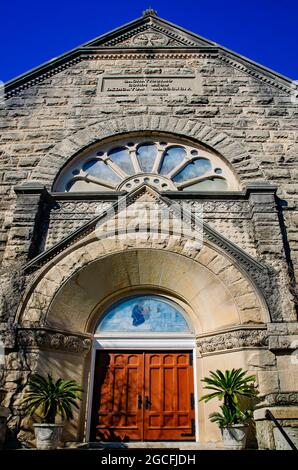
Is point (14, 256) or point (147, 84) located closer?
point (14, 256)

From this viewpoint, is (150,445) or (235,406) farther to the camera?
(150,445)

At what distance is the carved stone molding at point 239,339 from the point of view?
18.8 ft

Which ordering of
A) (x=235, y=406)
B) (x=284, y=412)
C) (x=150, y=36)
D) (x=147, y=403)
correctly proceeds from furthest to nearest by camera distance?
(x=150, y=36) → (x=147, y=403) → (x=235, y=406) → (x=284, y=412)

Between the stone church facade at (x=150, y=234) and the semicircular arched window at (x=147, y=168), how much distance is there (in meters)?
0.03

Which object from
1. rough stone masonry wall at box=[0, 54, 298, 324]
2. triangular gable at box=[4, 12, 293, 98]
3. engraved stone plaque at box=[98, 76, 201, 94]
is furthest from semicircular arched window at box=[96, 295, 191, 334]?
triangular gable at box=[4, 12, 293, 98]

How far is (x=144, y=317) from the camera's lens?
7047 mm

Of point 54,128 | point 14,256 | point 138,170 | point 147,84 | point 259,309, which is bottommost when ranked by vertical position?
point 259,309

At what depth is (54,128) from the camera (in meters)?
8.62

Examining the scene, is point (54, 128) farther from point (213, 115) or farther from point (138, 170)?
point (213, 115)

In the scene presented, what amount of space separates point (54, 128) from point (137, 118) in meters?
1.95

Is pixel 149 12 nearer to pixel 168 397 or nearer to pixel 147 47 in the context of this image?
pixel 147 47

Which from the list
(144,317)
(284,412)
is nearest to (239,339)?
(284,412)

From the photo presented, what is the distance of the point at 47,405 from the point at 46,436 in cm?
38
